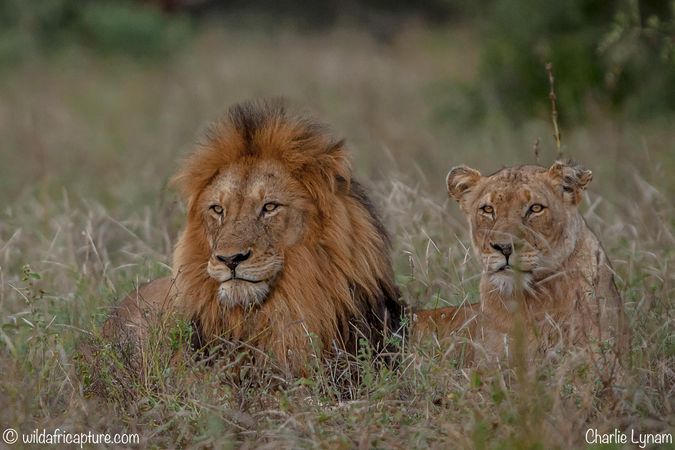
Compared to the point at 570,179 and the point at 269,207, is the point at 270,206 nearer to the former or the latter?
the point at 269,207

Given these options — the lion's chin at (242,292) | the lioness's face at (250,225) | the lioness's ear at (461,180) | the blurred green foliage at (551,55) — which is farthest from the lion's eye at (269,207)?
the blurred green foliage at (551,55)

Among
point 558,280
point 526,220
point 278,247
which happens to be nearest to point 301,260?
point 278,247

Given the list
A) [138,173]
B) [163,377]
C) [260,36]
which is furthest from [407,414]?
[260,36]

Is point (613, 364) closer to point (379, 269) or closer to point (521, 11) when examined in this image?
point (379, 269)

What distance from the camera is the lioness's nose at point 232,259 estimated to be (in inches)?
197

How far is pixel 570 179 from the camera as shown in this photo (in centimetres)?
521

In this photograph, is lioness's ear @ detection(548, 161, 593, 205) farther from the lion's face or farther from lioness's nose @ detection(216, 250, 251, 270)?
lioness's nose @ detection(216, 250, 251, 270)

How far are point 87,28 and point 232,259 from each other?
13459 mm

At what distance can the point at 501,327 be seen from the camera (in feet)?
17.1

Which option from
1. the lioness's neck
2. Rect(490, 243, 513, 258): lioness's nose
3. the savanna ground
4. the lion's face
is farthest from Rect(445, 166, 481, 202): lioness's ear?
Rect(490, 243, 513, 258): lioness's nose

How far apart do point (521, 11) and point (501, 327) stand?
730 centimetres

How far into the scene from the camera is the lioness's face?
16.5ft

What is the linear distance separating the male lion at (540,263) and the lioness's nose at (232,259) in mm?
856

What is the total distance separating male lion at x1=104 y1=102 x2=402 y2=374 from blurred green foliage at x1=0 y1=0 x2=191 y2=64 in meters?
11.8
